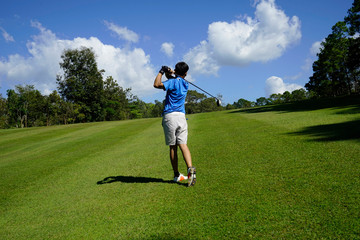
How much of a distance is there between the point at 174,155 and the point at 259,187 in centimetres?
173

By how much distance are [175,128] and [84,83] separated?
218 ft

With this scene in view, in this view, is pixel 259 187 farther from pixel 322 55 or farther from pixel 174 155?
pixel 322 55

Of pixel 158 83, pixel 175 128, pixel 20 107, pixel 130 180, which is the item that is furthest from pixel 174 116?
pixel 20 107

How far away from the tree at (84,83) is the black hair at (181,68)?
62740 millimetres

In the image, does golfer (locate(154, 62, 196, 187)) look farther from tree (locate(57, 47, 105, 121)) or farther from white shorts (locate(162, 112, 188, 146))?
tree (locate(57, 47, 105, 121))

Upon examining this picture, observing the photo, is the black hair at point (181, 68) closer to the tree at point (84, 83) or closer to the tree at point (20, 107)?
the tree at point (84, 83)

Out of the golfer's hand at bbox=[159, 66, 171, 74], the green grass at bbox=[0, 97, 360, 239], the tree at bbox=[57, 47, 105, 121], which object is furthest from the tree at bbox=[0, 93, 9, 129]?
the golfer's hand at bbox=[159, 66, 171, 74]

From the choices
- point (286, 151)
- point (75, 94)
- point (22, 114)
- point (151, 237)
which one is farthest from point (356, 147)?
point (22, 114)

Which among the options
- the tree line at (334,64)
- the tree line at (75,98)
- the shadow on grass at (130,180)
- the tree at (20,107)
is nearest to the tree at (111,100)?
the tree line at (75,98)

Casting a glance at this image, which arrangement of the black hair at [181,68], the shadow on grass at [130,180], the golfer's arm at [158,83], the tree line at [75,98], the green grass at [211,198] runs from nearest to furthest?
the green grass at [211,198] < the golfer's arm at [158,83] < the black hair at [181,68] < the shadow on grass at [130,180] < the tree line at [75,98]

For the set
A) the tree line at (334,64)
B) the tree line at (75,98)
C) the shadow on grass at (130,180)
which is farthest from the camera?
the tree line at (75,98)

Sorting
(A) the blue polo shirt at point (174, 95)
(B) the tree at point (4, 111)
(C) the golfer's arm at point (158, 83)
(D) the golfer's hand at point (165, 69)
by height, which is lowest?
(A) the blue polo shirt at point (174, 95)

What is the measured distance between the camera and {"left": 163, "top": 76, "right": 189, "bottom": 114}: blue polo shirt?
4.65m

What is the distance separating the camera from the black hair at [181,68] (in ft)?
16.1
